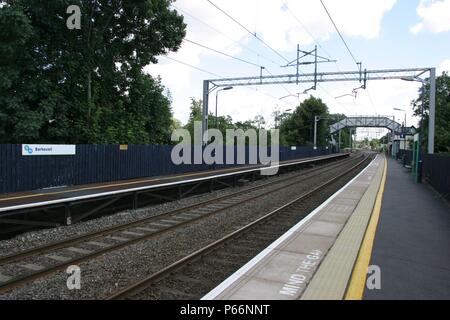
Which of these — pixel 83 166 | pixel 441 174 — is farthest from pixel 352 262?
pixel 83 166

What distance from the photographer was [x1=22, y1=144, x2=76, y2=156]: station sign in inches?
603

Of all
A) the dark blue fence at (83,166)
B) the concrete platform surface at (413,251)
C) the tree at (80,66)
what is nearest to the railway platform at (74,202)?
the dark blue fence at (83,166)

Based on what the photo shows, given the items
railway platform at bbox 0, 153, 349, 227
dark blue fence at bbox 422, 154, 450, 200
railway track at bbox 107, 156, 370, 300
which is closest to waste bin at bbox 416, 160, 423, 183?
dark blue fence at bbox 422, 154, 450, 200

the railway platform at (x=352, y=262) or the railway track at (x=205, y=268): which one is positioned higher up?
the railway platform at (x=352, y=262)

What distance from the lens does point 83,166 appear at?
18.1 metres

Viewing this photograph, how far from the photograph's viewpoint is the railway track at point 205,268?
19.8 ft

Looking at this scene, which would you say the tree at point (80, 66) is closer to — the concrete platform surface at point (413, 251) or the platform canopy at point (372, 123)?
the concrete platform surface at point (413, 251)

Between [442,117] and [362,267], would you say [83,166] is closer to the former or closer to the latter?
[362,267]

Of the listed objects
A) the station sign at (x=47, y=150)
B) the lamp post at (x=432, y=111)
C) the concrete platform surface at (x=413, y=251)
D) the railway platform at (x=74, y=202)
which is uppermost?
the lamp post at (x=432, y=111)

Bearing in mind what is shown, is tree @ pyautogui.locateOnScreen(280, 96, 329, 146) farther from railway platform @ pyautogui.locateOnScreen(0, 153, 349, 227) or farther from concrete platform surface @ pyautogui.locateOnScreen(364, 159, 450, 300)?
concrete platform surface @ pyautogui.locateOnScreen(364, 159, 450, 300)

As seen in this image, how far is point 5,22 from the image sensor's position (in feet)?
60.6

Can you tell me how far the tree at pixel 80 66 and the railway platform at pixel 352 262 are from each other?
16.2 meters

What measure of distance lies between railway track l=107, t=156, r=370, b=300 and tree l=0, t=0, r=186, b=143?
14.8m

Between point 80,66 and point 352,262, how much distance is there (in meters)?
20.8
